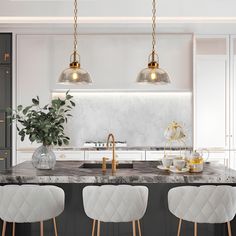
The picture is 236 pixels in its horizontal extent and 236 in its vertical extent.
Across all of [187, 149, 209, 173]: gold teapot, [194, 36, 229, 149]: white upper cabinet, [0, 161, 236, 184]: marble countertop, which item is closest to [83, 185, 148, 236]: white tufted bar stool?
[0, 161, 236, 184]: marble countertop

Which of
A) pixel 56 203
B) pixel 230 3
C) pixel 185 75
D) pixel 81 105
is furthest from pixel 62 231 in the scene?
pixel 230 3

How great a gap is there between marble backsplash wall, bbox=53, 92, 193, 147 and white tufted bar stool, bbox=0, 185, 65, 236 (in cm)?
279

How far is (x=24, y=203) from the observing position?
2.25 m

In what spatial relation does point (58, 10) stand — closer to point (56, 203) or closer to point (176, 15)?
point (176, 15)

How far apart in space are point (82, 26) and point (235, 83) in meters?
2.31

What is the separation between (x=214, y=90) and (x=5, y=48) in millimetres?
3024

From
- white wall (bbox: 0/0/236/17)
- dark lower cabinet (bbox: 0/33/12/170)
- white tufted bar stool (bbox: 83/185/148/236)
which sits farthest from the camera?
dark lower cabinet (bbox: 0/33/12/170)

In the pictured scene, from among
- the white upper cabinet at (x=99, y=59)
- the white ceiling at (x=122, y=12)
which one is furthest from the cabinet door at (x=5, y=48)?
the white ceiling at (x=122, y=12)

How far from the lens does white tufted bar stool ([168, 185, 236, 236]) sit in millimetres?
2229

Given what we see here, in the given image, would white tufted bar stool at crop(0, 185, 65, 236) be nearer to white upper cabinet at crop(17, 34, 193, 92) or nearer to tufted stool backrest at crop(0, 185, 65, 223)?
tufted stool backrest at crop(0, 185, 65, 223)

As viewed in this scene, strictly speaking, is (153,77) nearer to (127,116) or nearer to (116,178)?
(116,178)

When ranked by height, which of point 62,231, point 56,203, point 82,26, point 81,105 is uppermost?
point 82,26

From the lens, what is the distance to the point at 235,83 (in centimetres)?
502

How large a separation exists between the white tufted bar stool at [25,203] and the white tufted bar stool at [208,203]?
0.88 m
